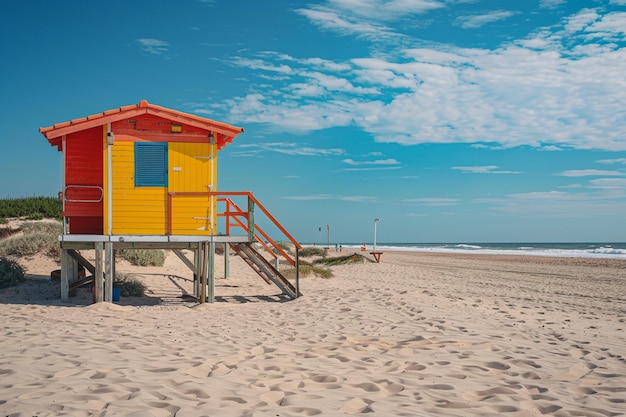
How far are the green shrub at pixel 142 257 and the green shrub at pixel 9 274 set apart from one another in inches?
201

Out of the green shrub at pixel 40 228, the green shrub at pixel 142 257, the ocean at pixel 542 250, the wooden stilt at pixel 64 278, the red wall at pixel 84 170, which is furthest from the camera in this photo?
the ocean at pixel 542 250

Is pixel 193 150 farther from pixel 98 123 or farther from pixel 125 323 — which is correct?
pixel 125 323

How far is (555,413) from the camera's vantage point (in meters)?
4.79

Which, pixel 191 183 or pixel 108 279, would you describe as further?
pixel 191 183

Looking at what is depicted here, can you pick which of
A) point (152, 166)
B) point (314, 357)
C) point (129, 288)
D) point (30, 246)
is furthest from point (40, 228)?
point (314, 357)

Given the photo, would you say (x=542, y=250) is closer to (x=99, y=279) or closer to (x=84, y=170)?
(x=84, y=170)

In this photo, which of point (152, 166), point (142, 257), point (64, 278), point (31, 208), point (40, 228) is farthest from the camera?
point (31, 208)

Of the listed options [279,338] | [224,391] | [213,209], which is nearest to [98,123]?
[213,209]

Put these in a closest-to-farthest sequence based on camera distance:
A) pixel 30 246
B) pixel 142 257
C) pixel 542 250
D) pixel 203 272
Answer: pixel 203 272 < pixel 30 246 < pixel 142 257 < pixel 542 250

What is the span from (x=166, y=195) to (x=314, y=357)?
667cm

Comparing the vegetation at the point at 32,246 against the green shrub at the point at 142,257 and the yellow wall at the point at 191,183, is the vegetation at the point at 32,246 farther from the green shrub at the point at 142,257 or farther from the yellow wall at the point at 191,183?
the yellow wall at the point at 191,183

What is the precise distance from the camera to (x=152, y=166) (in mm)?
12273

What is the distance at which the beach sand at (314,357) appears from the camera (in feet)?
16.0

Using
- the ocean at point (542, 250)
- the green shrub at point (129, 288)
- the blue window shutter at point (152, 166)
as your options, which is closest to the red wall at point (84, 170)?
the blue window shutter at point (152, 166)
